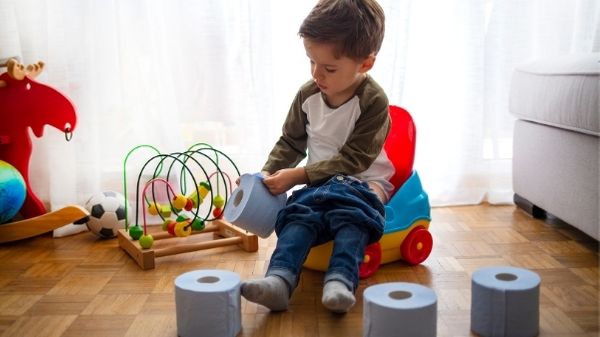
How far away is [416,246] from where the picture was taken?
155 cm

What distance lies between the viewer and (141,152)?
1990mm

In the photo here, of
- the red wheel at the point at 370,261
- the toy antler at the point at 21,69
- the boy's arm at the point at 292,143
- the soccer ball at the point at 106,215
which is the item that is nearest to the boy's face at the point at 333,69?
the boy's arm at the point at 292,143

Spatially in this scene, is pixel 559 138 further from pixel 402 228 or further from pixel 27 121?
pixel 27 121

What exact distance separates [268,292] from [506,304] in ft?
1.34

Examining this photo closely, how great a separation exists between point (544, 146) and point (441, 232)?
35 centimetres

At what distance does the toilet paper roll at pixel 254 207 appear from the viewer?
4.59ft

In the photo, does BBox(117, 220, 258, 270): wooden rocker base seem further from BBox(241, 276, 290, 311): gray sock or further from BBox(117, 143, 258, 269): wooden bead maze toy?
BBox(241, 276, 290, 311): gray sock

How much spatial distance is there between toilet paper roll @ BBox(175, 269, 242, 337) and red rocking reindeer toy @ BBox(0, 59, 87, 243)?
2.49ft

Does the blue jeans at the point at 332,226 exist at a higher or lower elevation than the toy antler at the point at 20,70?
lower

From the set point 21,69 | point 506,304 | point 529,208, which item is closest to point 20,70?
point 21,69

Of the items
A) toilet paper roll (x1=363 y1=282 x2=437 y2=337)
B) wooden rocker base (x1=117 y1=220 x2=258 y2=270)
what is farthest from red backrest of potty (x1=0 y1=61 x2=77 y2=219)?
toilet paper roll (x1=363 y1=282 x2=437 y2=337)

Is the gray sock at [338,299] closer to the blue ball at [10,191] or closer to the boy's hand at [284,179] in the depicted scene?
the boy's hand at [284,179]

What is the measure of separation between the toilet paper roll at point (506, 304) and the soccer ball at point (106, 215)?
40.5 inches

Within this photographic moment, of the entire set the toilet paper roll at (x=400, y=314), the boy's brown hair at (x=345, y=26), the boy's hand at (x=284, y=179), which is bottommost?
the toilet paper roll at (x=400, y=314)
